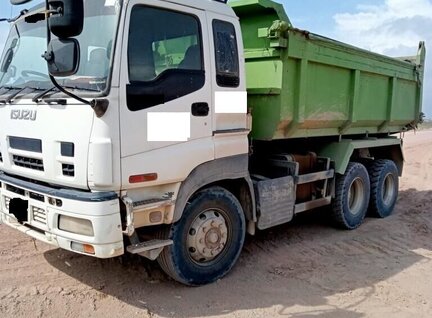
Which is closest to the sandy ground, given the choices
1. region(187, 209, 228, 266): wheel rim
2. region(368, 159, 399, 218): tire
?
region(187, 209, 228, 266): wheel rim

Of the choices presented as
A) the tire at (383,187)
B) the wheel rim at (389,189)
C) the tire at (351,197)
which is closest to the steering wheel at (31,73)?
the tire at (351,197)

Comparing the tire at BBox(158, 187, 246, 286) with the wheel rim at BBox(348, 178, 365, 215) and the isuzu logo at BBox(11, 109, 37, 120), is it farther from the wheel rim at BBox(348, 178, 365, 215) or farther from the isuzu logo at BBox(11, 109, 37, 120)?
the wheel rim at BBox(348, 178, 365, 215)

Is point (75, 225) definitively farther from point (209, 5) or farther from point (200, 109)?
point (209, 5)

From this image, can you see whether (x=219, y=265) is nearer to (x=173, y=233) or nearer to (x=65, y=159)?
(x=173, y=233)

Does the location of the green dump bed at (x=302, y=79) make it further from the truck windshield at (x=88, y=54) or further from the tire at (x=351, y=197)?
the truck windshield at (x=88, y=54)

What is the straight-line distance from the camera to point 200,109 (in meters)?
4.19

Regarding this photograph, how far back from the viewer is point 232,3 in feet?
17.9

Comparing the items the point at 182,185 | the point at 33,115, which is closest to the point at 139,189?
the point at 182,185

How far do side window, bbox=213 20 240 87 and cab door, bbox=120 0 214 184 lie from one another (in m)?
0.15

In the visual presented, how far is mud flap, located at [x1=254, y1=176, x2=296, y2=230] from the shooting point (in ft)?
16.4

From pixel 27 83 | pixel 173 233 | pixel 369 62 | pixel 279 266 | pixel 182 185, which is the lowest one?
pixel 279 266

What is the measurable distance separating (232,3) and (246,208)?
8.16 ft

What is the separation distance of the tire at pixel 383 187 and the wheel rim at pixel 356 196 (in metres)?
0.39

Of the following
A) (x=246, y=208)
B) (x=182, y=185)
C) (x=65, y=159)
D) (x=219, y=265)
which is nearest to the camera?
(x=65, y=159)
